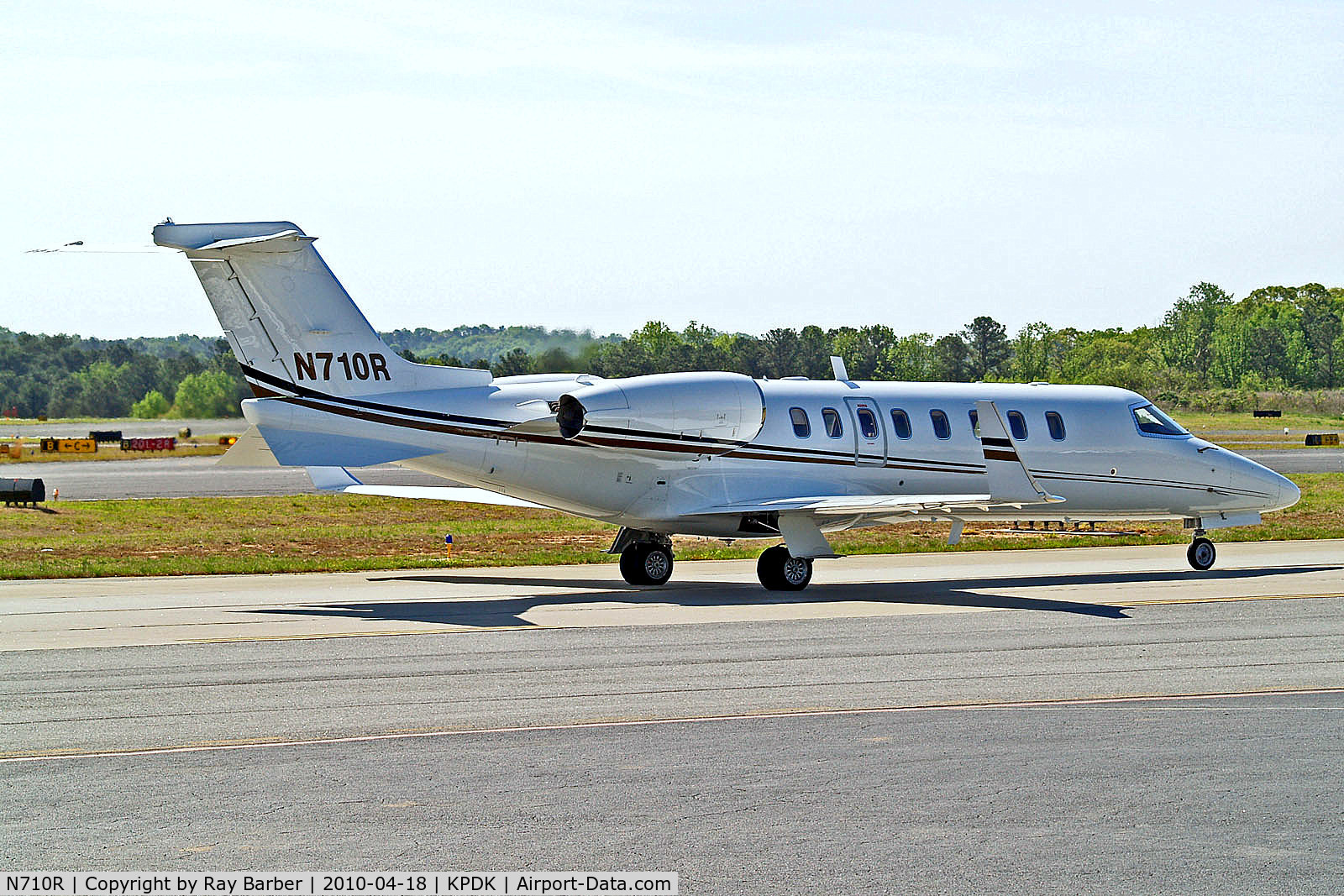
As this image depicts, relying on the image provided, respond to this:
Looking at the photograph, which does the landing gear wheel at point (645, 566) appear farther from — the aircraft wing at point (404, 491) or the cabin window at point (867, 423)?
the cabin window at point (867, 423)

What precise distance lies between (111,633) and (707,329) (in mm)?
73321

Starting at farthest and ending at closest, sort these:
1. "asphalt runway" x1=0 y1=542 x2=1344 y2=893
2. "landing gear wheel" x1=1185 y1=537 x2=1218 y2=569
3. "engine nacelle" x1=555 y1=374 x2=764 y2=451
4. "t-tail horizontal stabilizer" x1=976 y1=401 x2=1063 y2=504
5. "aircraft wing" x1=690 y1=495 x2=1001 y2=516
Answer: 1. "landing gear wheel" x1=1185 y1=537 x2=1218 y2=569
2. "engine nacelle" x1=555 y1=374 x2=764 y2=451
3. "aircraft wing" x1=690 y1=495 x2=1001 y2=516
4. "t-tail horizontal stabilizer" x1=976 y1=401 x2=1063 y2=504
5. "asphalt runway" x1=0 y1=542 x2=1344 y2=893

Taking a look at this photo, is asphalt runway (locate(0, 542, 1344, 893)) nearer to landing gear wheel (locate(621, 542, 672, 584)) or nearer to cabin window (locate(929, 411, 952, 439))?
landing gear wheel (locate(621, 542, 672, 584))

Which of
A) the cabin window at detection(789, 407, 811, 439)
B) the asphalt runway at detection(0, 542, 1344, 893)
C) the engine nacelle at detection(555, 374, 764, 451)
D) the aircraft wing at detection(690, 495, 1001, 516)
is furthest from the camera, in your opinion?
the cabin window at detection(789, 407, 811, 439)

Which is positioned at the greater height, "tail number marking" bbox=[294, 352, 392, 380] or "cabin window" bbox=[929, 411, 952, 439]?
"tail number marking" bbox=[294, 352, 392, 380]

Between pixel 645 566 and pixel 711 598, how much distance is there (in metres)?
2.38

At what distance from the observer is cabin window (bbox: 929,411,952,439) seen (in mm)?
26859

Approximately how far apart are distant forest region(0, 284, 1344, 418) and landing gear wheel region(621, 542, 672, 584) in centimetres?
2327

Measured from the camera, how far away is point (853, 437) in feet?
85.3

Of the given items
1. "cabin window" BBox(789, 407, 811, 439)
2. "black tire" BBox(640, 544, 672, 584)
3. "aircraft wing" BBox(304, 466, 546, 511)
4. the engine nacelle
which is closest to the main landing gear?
"cabin window" BBox(789, 407, 811, 439)

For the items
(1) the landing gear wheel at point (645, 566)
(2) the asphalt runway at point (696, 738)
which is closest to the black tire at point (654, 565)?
(1) the landing gear wheel at point (645, 566)

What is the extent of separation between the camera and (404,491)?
87.5ft

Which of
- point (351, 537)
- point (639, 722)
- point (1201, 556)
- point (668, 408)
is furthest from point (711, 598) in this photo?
point (351, 537)
